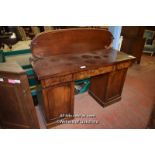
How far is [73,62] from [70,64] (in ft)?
0.24

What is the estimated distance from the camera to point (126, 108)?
87.5 inches

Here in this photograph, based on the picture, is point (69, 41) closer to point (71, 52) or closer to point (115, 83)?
point (71, 52)

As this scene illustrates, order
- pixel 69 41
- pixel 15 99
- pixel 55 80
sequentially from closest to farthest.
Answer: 1. pixel 15 99
2. pixel 55 80
3. pixel 69 41

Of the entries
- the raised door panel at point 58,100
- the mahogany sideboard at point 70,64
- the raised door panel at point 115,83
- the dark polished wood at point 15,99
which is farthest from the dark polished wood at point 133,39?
the dark polished wood at point 15,99

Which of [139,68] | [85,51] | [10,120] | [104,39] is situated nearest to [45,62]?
[85,51]

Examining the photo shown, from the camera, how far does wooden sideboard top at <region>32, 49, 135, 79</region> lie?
1.43 meters

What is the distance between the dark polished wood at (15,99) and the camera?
1.19m

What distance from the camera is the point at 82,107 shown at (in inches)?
87.7

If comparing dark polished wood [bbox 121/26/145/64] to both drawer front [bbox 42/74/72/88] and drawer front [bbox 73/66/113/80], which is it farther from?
drawer front [bbox 42/74/72/88]

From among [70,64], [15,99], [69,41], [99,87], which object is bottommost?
[99,87]

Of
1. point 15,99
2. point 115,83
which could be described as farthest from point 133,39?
A: point 15,99

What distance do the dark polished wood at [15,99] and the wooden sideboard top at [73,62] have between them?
202 millimetres

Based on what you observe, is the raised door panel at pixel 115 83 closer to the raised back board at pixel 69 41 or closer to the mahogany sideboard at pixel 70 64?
the mahogany sideboard at pixel 70 64

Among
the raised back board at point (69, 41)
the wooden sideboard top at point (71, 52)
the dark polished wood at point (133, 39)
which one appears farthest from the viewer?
the dark polished wood at point (133, 39)
